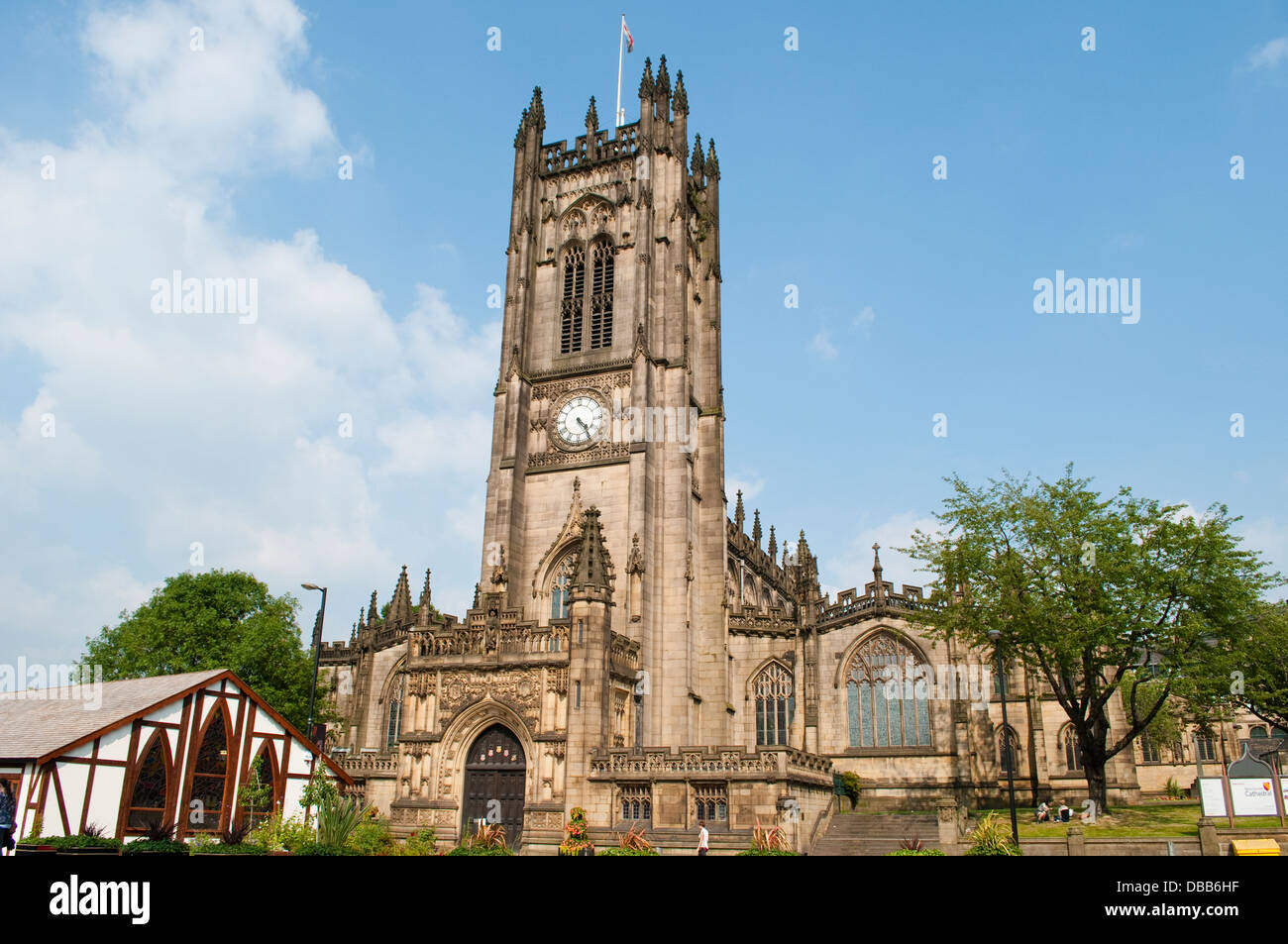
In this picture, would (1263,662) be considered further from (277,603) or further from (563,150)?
(277,603)

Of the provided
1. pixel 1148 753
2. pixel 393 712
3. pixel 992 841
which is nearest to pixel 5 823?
Result: pixel 992 841

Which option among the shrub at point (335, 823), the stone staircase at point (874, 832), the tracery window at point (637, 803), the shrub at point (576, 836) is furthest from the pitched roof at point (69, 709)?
the stone staircase at point (874, 832)

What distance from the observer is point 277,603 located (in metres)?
46.3

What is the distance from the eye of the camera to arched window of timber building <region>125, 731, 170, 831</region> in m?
24.4

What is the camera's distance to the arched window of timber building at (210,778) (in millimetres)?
26281

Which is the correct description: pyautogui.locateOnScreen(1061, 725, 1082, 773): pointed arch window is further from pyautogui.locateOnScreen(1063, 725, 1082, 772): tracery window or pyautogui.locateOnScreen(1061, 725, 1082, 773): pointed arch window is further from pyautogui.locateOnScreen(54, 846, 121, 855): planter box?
pyautogui.locateOnScreen(54, 846, 121, 855): planter box

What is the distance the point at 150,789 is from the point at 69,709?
3489 millimetres

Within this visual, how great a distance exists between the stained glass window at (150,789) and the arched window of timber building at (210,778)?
36.0 inches

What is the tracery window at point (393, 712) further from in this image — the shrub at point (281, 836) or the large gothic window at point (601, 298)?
the shrub at point (281, 836)

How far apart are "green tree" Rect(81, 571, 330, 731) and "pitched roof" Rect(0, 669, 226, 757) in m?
11.9
